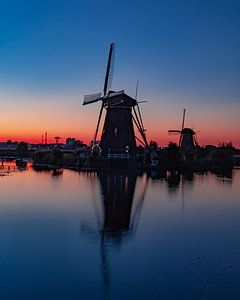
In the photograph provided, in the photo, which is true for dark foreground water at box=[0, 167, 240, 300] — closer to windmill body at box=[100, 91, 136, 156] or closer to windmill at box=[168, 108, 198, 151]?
windmill body at box=[100, 91, 136, 156]

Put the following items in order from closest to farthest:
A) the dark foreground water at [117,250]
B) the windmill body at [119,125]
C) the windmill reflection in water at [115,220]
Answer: the dark foreground water at [117,250] < the windmill reflection in water at [115,220] < the windmill body at [119,125]

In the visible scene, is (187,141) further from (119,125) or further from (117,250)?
(117,250)

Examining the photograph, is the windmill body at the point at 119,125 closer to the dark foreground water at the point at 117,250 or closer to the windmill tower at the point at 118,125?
the windmill tower at the point at 118,125

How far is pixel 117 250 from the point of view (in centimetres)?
1001

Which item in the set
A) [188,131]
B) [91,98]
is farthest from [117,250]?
[188,131]

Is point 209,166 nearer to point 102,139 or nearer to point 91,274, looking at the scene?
point 102,139

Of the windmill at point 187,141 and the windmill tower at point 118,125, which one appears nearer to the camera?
the windmill tower at point 118,125

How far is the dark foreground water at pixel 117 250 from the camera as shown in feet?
23.9

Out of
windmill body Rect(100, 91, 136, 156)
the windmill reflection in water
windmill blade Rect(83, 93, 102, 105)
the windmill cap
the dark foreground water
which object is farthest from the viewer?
the windmill cap

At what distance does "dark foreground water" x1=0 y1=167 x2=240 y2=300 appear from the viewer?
730cm

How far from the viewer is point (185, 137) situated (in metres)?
70.7

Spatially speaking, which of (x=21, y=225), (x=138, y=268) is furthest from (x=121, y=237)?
(x=21, y=225)

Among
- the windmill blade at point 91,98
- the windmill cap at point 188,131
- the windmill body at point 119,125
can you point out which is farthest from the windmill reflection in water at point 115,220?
the windmill cap at point 188,131

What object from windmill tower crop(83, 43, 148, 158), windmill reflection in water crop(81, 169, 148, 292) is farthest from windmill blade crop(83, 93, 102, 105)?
windmill reflection in water crop(81, 169, 148, 292)
